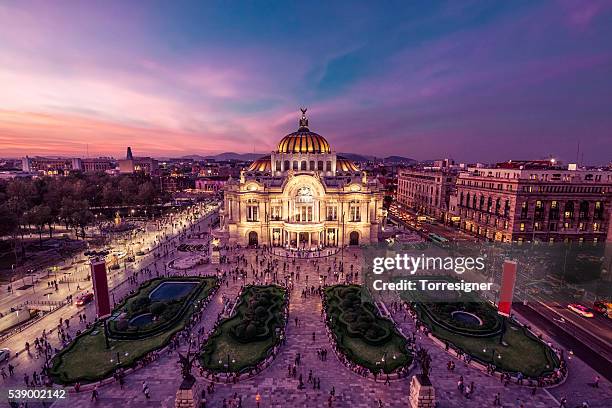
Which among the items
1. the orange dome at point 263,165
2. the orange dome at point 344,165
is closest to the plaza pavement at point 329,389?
the orange dome at point 263,165

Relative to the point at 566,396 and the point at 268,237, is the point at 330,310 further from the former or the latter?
the point at 268,237

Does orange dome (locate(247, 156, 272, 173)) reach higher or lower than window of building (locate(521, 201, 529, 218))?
higher

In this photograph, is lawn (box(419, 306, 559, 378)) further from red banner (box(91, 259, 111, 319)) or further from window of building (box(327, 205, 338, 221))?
window of building (box(327, 205, 338, 221))

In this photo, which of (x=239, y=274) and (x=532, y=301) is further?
(x=239, y=274)

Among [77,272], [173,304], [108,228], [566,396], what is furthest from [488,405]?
[108,228]

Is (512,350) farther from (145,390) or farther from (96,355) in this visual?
(96,355)

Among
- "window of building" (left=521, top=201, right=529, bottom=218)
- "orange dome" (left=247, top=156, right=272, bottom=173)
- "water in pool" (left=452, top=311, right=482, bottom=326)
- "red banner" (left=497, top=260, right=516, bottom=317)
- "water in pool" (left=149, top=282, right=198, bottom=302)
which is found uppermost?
"orange dome" (left=247, top=156, right=272, bottom=173)

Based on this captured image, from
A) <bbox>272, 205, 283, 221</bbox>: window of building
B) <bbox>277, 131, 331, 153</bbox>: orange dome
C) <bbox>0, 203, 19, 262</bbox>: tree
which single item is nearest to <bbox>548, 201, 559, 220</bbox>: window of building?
<bbox>277, 131, 331, 153</bbox>: orange dome

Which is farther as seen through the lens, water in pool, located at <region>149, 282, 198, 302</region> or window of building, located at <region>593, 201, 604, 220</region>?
window of building, located at <region>593, 201, 604, 220</region>
